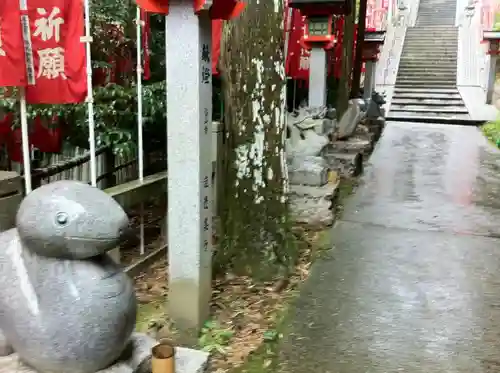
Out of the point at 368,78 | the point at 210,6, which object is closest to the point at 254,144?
the point at 210,6

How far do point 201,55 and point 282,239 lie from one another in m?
2.37

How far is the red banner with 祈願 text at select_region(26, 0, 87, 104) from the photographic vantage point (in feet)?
14.4

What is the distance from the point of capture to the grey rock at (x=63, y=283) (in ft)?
9.20

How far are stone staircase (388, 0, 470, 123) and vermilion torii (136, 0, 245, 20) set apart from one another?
1831 cm

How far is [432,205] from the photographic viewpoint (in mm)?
8906

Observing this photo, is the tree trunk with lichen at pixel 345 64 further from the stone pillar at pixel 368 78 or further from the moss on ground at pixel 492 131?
the stone pillar at pixel 368 78

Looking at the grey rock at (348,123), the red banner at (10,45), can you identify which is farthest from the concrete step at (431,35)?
the red banner at (10,45)

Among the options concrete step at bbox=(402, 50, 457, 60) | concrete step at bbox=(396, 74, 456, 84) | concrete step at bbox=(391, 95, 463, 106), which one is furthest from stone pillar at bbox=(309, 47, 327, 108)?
concrete step at bbox=(402, 50, 457, 60)

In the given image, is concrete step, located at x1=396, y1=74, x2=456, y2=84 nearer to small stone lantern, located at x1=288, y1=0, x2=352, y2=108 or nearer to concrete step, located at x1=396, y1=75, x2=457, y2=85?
concrete step, located at x1=396, y1=75, x2=457, y2=85

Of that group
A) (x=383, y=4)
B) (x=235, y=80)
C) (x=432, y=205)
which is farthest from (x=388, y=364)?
(x=383, y=4)

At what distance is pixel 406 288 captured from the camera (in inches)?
216

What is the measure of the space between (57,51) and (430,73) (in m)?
24.9

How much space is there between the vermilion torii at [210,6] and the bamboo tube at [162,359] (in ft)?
7.51

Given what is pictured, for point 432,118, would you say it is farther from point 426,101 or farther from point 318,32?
point 318,32
